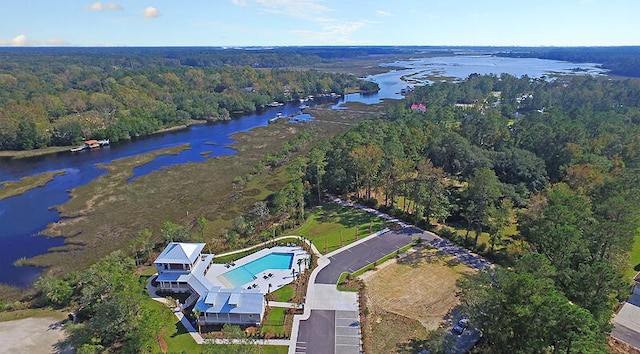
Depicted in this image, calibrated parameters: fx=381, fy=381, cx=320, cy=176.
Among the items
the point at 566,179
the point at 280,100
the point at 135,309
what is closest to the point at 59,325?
the point at 135,309

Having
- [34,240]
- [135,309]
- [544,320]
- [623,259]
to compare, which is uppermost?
[544,320]

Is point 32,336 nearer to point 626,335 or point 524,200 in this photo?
point 626,335

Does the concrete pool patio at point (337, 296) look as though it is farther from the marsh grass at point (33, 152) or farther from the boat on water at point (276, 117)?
the boat on water at point (276, 117)

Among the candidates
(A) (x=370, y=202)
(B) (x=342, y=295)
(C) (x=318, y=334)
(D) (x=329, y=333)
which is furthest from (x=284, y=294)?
(A) (x=370, y=202)

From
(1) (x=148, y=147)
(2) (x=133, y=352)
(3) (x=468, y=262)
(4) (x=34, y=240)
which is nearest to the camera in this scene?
(2) (x=133, y=352)

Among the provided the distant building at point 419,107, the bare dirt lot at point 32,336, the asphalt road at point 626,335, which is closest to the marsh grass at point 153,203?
the bare dirt lot at point 32,336

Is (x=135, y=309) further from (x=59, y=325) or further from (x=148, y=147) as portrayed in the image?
(x=148, y=147)
